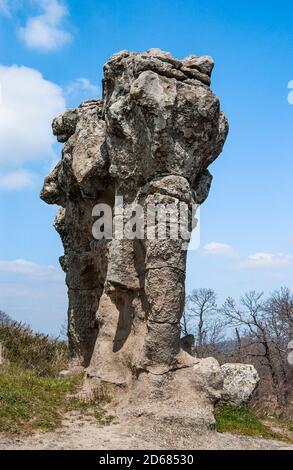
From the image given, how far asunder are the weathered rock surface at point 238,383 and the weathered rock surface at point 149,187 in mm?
1478

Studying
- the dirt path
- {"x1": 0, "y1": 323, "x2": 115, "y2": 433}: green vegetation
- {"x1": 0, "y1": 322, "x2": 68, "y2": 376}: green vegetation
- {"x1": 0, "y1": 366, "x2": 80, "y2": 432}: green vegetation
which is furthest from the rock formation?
{"x1": 0, "y1": 322, "x2": 68, "y2": 376}: green vegetation

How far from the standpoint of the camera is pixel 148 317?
26.3 ft

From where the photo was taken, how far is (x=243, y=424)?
854 centimetres

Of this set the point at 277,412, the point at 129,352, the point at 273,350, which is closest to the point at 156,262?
the point at 129,352

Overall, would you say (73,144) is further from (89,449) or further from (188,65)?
(89,449)

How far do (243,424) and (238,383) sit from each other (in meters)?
0.94

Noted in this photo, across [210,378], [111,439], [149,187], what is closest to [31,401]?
[111,439]

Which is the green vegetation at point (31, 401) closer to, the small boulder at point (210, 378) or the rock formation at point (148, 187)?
the rock formation at point (148, 187)

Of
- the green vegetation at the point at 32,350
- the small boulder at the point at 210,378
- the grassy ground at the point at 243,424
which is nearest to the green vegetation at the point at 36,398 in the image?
the green vegetation at the point at 32,350

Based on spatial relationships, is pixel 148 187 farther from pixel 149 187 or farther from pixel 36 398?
pixel 36 398

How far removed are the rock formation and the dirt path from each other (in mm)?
343

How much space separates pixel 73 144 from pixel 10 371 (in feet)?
14.7

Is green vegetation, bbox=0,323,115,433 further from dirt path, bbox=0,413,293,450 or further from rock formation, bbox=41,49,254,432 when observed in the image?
rock formation, bbox=41,49,254,432
